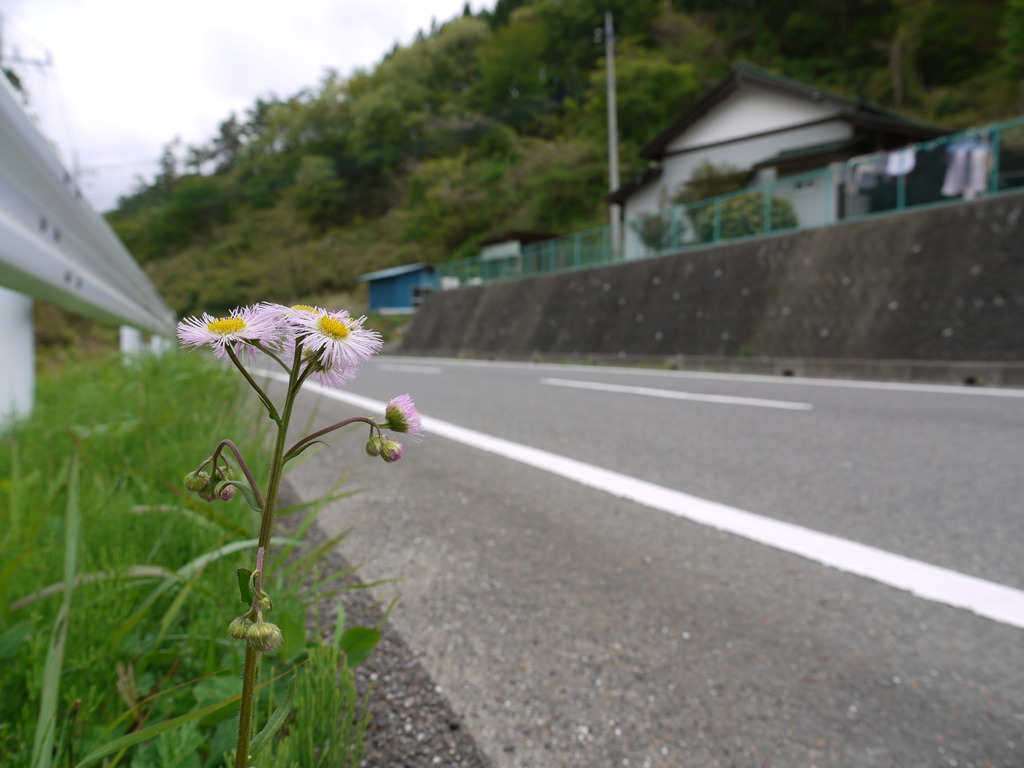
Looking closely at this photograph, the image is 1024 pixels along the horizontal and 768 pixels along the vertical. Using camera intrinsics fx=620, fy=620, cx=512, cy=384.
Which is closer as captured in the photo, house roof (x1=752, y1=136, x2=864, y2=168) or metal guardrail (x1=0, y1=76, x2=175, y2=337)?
metal guardrail (x1=0, y1=76, x2=175, y2=337)

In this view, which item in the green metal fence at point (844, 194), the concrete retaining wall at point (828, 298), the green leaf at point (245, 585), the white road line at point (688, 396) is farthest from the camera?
the green metal fence at point (844, 194)

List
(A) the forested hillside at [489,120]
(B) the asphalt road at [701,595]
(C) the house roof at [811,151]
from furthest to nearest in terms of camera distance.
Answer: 1. (A) the forested hillside at [489,120]
2. (C) the house roof at [811,151]
3. (B) the asphalt road at [701,595]

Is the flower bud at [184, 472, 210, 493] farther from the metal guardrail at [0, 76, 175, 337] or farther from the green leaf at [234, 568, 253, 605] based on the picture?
the metal guardrail at [0, 76, 175, 337]

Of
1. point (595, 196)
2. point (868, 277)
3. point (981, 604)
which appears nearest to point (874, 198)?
point (868, 277)

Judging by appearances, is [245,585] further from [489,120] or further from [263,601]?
[489,120]

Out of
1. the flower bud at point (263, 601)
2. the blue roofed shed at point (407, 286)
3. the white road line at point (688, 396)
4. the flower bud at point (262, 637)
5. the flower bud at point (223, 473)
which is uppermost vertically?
the blue roofed shed at point (407, 286)

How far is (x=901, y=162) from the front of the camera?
33.5ft

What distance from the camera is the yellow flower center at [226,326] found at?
0.42 m

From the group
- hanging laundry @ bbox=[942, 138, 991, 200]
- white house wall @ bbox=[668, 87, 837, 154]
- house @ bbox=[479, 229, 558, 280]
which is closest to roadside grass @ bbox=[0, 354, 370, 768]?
hanging laundry @ bbox=[942, 138, 991, 200]

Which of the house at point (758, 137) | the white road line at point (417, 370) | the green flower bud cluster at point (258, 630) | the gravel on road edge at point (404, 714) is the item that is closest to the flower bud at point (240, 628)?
the green flower bud cluster at point (258, 630)

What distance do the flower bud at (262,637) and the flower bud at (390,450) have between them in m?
0.13

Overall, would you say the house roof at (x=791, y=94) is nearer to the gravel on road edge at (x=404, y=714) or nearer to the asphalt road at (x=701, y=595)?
the asphalt road at (x=701, y=595)

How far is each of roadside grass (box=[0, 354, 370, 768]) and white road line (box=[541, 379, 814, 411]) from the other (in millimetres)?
4186

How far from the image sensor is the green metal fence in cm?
891
